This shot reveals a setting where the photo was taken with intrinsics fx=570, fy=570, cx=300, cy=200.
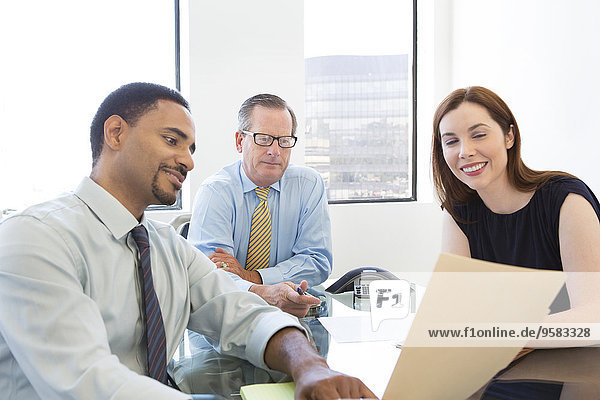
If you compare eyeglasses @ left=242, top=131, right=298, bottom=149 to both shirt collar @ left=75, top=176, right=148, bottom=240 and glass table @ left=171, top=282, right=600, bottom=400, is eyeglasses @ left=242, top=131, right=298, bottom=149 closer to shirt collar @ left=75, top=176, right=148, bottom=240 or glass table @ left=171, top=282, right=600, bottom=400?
glass table @ left=171, top=282, right=600, bottom=400

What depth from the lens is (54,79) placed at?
12.7 ft

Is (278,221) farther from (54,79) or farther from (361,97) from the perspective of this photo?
(361,97)

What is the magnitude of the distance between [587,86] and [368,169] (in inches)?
78.7

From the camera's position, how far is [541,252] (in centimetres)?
203

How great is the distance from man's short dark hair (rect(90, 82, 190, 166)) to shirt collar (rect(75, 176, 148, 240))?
12 cm

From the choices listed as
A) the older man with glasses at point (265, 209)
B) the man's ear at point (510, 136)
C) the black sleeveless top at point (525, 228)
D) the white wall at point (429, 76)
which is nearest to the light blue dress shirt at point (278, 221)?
the older man with glasses at point (265, 209)

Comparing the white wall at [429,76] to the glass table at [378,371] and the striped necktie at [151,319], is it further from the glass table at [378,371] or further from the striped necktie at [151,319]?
the striped necktie at [151,319]

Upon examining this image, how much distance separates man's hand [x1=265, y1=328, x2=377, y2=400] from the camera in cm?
99

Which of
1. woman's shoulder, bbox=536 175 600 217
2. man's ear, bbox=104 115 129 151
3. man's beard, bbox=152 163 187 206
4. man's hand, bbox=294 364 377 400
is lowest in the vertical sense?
man's hand, bbox=294 364 377 400

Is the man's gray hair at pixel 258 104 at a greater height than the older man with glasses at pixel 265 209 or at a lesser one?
greater

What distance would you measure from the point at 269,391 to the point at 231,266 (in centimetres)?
116

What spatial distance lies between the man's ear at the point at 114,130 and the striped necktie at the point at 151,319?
209mm

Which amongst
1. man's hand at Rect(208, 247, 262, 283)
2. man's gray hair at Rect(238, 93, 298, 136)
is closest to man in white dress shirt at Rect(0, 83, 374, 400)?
man's hand at Rect(208, 247, 262, 283)

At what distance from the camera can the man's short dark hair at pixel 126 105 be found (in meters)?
1.33
